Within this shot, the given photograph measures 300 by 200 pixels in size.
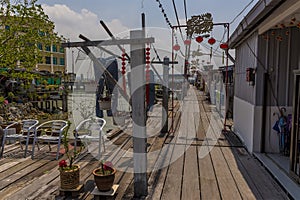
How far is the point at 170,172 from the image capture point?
3.27 metres

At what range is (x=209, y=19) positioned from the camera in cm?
546

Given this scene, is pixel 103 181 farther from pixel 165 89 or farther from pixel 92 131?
pixel 165 89

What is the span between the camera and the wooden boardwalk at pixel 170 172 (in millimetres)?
2643

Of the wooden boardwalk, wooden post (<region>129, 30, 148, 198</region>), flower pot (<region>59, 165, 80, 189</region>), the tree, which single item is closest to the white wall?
the wooden boardwalk

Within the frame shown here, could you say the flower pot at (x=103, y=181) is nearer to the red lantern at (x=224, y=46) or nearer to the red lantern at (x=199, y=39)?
the red lantern at (x=199, y=39)

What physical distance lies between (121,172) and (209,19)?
160 inches

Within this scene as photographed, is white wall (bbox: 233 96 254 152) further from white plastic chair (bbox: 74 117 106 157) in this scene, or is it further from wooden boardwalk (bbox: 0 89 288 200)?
white plastic chair (bbox: 74 117 106 157)

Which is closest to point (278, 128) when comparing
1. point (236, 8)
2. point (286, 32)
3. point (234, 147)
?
point (234, 147)

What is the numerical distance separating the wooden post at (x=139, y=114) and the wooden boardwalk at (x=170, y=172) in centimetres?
18

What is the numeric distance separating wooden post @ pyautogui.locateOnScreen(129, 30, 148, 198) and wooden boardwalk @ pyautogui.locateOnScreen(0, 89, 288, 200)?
0.18 m

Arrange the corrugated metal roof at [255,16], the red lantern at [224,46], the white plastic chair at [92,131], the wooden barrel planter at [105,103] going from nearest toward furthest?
the corrugated metal roof at [255,16]
the wooden barrel planter at [105,103]
the white plastic chair at [92,131]
the red lantern at [224,46]

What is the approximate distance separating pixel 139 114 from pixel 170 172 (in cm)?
116

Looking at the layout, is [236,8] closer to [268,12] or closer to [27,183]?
[268,12]

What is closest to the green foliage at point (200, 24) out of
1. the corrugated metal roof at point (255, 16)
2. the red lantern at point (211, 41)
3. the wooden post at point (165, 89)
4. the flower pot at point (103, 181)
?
the red lantern at point (211, 41)
